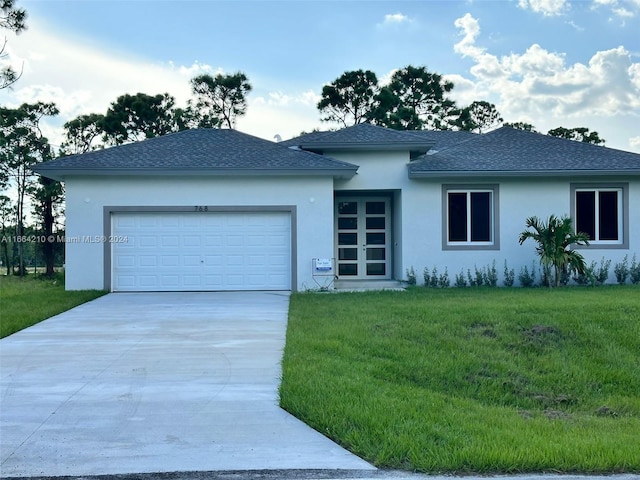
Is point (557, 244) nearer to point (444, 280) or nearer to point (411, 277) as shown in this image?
point (444, 280)

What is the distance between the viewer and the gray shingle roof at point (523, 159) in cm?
1571

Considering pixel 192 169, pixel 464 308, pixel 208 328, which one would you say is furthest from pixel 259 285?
pixel 464 308

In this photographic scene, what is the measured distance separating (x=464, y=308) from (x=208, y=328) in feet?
14.9

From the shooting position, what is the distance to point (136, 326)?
10320 mm

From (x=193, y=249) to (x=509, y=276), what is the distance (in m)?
8.51

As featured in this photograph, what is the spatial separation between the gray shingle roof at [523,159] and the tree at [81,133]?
1926 cm

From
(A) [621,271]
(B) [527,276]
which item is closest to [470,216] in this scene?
(B) [527,276]

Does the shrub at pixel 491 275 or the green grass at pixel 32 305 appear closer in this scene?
the green grass at pixel 32 305

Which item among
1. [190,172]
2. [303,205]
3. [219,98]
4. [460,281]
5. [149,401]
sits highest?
[219,98]

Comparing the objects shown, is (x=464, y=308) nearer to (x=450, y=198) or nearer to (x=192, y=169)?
(x=450, y=198)

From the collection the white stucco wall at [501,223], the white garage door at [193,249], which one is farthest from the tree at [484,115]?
the white garage door at [193,249]

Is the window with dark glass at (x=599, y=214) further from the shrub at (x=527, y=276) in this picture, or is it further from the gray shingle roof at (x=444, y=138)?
the gray shingle roof at (x=444, y=138)

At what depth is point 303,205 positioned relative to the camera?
1530 cm

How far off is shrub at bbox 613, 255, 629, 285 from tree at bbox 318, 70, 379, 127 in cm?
2317
